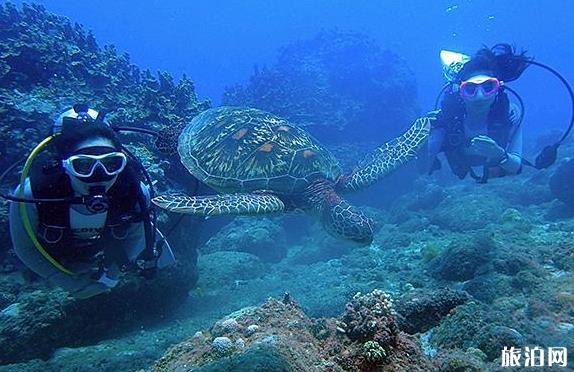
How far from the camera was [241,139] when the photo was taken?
22.8 feet

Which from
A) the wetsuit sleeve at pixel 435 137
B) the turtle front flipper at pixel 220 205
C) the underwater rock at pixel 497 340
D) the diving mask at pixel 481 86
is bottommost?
the underwater rock at pixel 497 340

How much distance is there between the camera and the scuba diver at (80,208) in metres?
3.71

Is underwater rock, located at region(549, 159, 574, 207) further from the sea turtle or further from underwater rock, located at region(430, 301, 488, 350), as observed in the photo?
underwater rock, located at region(430, 301, 488, 350)

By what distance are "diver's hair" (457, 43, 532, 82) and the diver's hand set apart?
1.60 metres

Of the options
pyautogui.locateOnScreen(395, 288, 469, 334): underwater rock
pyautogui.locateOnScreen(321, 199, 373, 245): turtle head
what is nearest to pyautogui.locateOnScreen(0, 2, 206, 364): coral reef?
pyautogui.locateOnScreen(321, 199, 373, 245): turtle head

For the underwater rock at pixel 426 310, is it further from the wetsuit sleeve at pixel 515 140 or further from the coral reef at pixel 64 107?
the coral reef at pixel 64 107

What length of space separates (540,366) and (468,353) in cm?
52

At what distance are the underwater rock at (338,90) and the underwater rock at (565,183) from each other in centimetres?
900

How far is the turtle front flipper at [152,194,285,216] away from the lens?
17.5ft

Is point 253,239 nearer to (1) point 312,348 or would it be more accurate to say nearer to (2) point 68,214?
(2) point 68,214

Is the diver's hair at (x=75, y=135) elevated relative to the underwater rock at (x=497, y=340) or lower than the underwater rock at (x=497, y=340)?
elevated

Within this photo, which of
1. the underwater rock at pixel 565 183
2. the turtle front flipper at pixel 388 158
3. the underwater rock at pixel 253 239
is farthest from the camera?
the underwater rock at pixel 253 239

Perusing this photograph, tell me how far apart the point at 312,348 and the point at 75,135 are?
10.4 feet

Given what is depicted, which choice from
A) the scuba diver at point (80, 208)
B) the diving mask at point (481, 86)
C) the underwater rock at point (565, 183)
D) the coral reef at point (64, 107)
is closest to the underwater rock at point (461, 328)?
the scuba diver at point (80, 208)
